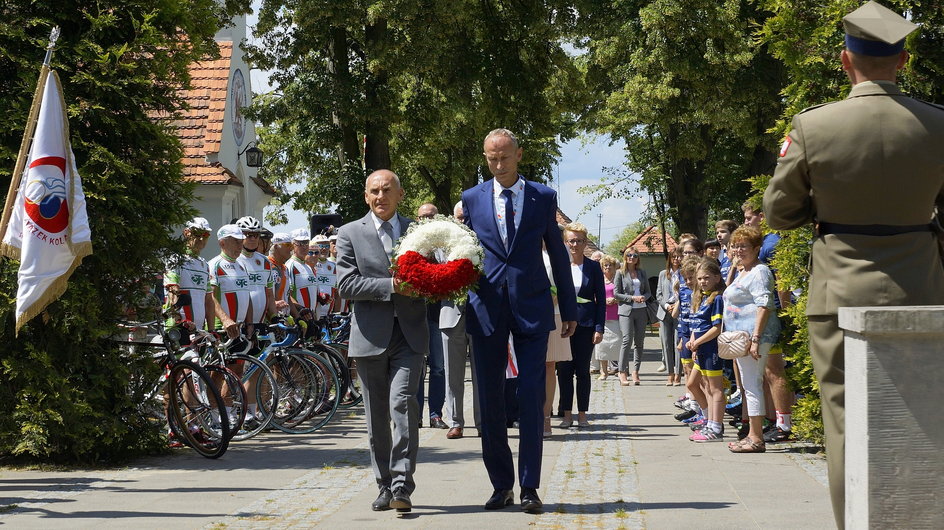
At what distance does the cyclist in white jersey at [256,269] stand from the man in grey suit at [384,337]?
449 cm

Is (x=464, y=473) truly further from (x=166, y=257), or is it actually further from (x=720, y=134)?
(x=720, y=134)

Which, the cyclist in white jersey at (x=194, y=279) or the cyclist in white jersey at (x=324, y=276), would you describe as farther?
the cyclist in white jersey at (x=324, y=276)

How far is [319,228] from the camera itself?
2297 cm

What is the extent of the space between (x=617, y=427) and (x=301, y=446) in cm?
337

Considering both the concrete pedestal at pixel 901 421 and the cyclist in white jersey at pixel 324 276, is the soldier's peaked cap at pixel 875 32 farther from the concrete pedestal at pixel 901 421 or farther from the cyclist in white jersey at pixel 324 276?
the cyclist in white jersey at pixel 324 276

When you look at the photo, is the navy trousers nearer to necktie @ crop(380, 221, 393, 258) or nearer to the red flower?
the red flower

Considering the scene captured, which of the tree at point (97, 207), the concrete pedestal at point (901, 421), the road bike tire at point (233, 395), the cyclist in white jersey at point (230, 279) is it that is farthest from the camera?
the cyclist in white jersey at point (230, 279)

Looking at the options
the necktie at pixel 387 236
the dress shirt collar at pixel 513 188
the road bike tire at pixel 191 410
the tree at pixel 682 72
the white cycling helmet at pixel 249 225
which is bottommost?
the road bike tire at pixel 191 410

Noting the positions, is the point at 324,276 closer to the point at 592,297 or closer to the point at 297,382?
the point at 297,382

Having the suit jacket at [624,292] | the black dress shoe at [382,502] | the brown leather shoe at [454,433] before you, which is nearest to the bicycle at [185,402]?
the brown leather shoe at [454,433]

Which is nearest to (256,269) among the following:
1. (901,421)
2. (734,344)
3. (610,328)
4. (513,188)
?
(734,344)

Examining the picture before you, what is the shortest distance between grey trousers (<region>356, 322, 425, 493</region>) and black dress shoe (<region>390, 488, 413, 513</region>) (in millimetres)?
76

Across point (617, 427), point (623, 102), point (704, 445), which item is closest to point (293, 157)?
point (623, 102)

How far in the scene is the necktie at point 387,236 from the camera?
7826mm
